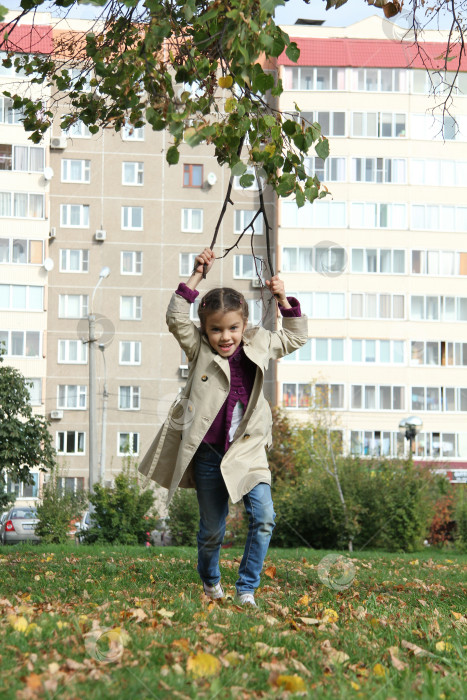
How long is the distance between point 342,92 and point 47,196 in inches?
635

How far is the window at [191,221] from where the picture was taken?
53.8 m

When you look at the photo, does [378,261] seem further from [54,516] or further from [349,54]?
[54,516]

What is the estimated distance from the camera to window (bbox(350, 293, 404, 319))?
5012cm

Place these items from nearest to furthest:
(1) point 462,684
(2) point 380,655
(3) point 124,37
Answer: (1) point 462,684 < (2) point 380,655 < (3) point 124,37

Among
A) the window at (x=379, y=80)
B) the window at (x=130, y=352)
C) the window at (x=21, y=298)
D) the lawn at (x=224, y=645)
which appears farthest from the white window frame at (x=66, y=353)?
the lawn at (x=224, y=645)

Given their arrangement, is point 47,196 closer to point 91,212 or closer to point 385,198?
point 91,212

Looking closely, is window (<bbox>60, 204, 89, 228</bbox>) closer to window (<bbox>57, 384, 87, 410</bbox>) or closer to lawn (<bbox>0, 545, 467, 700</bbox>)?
window (<bbox>57, 384, 87, 410</bbox>)

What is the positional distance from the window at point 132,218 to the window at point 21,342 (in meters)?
7.93

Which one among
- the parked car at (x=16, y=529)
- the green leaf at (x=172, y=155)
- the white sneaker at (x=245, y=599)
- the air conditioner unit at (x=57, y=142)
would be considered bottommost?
the parked car at (x=16, y=529)

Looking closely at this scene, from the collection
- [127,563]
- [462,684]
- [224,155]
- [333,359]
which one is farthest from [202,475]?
[333,359]

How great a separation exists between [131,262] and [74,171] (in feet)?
19.1

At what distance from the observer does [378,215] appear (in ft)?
166

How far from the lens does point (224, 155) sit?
6.29 metres

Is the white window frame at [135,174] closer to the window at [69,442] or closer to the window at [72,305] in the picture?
the window at [72,305]
